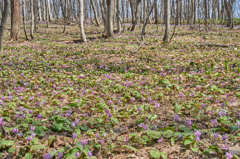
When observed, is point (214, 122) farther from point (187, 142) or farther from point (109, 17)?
point (109, 17)

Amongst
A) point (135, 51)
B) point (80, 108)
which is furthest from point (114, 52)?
point (80, 108)

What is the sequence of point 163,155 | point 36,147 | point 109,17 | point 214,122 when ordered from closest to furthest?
point 163,155, point 36,147, point 214,122, point 109,17

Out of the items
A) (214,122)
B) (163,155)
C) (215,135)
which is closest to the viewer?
(163,155)

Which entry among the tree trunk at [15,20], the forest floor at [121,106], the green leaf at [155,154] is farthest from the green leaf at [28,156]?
the tree trunk at [15,20]

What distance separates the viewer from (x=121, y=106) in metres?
5.68

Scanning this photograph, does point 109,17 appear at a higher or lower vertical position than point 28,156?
higher

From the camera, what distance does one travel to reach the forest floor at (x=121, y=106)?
3570mm

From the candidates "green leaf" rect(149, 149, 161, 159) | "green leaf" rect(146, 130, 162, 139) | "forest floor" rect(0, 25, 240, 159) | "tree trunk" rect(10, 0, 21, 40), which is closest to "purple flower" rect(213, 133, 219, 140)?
"forest floor" rect(0, 25, 240, 159)

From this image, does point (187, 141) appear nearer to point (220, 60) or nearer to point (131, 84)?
point (131, 84)

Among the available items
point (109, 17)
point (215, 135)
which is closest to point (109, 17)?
point (109, 17)

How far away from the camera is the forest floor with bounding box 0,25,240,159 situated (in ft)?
11.7

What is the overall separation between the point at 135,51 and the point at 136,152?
8949 millimetres

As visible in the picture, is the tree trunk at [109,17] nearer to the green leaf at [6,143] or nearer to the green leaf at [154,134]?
the green leaf at [154,134]

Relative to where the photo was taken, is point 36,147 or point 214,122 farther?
point 214,122
